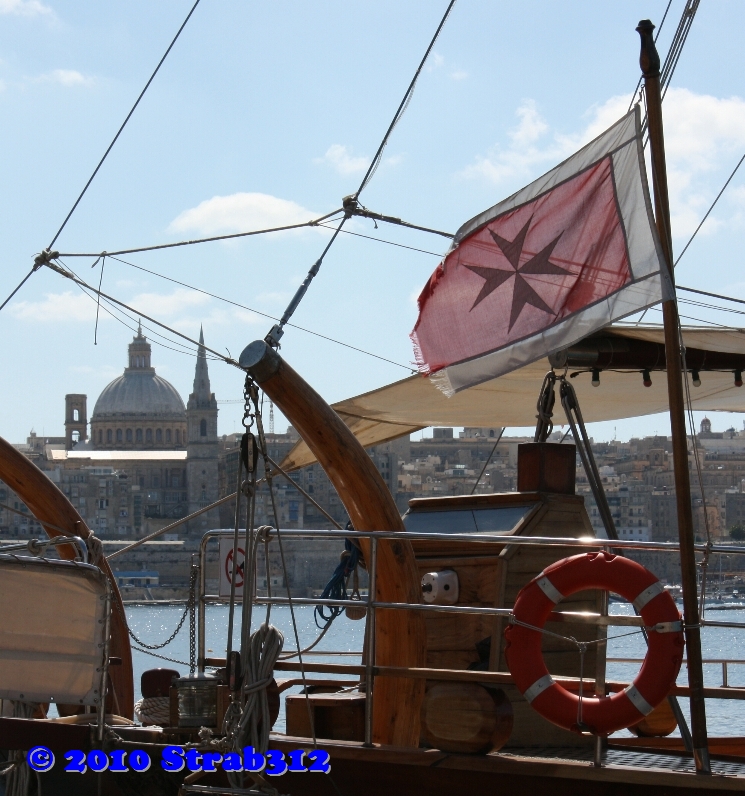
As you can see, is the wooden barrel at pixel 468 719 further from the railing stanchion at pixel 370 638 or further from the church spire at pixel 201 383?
the church spire at pixel 201 383

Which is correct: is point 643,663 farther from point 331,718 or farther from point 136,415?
point 136,415

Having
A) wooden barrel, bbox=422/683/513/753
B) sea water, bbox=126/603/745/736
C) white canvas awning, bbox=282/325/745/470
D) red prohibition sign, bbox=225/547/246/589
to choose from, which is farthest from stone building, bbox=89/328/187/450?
wooden barrel, bbox=422/683/513/753

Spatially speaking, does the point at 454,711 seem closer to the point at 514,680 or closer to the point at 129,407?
the point at 514,680

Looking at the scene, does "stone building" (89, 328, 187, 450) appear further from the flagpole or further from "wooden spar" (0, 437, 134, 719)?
the flagpole

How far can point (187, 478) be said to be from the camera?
442 ft

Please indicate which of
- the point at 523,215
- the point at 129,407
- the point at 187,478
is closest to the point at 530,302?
the point at 523,215

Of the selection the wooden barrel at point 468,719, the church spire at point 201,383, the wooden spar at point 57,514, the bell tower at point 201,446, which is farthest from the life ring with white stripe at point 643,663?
the church spire at point 201,383

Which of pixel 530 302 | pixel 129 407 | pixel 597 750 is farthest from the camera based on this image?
pixel 129 407

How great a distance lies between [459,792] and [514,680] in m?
0.50

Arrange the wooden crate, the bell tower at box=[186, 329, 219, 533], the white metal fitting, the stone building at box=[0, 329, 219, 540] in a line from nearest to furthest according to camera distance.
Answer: the wooden crate
the white metal fitting
the stone building at box=[0, 329, 219, 540]
the bell tower at box=[186, 329, 219, 533]

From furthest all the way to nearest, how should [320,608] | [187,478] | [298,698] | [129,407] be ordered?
1. [129,407]
2. [187,478]
3. [320,608]
4. [298,698]

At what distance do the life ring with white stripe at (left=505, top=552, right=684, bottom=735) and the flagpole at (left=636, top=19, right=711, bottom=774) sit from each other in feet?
0.22

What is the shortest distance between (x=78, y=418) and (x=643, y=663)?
544ft

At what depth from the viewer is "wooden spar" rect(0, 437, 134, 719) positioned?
8055 millimetres
